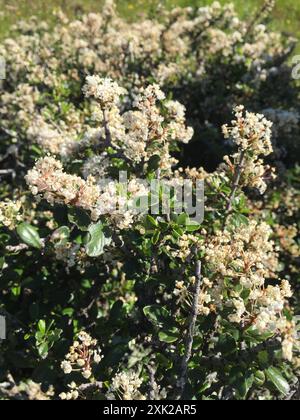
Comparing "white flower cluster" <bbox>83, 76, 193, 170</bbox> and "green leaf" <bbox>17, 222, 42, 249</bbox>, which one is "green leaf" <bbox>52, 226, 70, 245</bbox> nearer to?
"green leaf" <bbox>17, 222, 42, 249</bbox>

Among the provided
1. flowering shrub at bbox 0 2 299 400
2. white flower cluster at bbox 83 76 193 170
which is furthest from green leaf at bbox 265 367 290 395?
white flower cluster at bbox 83 76 193 170

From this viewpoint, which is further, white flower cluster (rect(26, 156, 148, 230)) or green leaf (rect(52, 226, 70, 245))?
green leaf (rect(52, 226, 70, 245))

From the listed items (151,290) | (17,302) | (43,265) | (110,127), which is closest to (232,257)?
(151,290)

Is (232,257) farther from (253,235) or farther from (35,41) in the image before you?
(35,41)

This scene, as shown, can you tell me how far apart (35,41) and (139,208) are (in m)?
4.56

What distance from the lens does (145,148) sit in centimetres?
260

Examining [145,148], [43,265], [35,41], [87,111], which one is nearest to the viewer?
[145,148]

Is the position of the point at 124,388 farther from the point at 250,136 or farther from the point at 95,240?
the point at 250,136

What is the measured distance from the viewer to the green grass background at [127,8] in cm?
998

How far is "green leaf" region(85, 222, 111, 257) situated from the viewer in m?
2.09

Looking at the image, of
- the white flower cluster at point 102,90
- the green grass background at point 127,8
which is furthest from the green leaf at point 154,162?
the green grass background at point 127,8

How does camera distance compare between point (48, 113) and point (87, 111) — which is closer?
point (48, 113)
